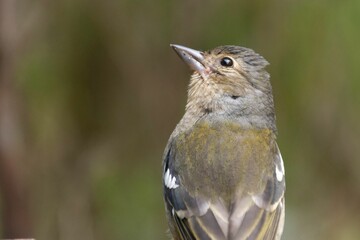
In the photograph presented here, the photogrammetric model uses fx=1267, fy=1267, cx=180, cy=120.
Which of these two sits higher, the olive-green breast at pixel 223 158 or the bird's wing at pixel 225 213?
the olive-green breast at pixel 223 158

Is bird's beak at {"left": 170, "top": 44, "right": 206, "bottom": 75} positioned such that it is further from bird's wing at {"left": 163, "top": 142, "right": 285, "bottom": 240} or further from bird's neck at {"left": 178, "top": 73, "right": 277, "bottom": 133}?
bird's wing at {"left": 163, "top": 142, "right": 285, "bottom": 240}

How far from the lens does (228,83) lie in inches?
320

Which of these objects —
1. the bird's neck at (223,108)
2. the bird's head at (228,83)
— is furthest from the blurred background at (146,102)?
the bird's neck at (223,108)

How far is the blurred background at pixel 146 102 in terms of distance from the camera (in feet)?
31.9

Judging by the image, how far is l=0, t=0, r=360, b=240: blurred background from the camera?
383 inches

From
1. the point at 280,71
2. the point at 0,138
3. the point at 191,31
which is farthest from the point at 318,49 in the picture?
the point at 0,138

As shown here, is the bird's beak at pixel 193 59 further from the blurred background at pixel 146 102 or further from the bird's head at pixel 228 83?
the blurred background at pixel 146 102

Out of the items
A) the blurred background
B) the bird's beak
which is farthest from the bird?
the blurred background

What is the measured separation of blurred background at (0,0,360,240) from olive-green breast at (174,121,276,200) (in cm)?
202

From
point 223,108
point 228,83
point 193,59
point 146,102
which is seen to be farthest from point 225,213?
point 146,102

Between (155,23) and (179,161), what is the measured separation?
2572 millimetres

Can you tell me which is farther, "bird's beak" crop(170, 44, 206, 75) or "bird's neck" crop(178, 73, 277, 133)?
"bird's beak" crop(170, 44, 206, 75)

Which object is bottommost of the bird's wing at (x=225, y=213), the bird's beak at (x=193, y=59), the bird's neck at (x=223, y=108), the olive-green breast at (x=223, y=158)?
the bird's wing at (x=225, y=213)

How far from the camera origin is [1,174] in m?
9.16
